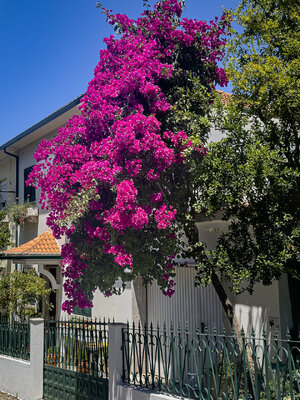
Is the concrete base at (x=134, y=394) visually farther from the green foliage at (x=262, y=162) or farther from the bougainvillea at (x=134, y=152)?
the green foliage at (x=262, y=162)

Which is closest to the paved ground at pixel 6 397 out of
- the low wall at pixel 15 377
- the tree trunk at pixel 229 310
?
the low wall at pixel 15 377

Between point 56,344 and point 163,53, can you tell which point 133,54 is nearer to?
point 163,53

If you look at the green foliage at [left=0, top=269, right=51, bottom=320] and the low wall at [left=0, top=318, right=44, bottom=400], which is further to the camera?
the green foliage at [left=0, top=269, right=51, bottom=320]

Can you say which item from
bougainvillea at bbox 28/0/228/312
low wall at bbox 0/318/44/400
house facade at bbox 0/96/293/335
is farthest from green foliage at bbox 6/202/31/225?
bougainvillea at bbox 28/0/228/312

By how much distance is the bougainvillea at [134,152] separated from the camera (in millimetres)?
7102

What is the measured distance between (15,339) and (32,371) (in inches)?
54.7

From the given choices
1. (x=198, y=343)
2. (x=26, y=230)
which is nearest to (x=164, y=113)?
(x=198, y=343)

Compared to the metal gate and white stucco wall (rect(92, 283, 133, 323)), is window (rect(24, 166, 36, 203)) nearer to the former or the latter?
white stucco wall (rect(92, 283, 133, 323))

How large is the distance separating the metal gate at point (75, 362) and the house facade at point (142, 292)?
88cm

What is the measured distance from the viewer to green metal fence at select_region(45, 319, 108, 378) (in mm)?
8656

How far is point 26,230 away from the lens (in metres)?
18.7

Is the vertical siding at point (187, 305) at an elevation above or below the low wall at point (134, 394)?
above

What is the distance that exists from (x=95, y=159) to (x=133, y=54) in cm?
201

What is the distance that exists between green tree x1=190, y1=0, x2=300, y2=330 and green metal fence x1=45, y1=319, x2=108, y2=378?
2.83 m
